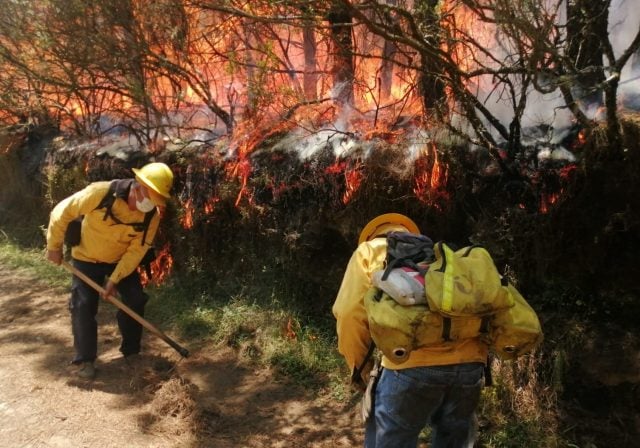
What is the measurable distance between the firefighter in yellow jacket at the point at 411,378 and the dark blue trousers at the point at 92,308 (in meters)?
2.92

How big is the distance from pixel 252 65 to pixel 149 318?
3308 mm

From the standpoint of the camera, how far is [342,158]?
16.8 ft

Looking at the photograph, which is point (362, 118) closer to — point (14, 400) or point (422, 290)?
point (422, 290)

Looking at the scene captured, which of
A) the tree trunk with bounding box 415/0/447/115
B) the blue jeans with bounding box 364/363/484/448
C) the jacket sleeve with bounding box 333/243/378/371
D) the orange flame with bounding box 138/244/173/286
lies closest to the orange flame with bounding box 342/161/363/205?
the tree trunk with bounding box 415/0/447/115

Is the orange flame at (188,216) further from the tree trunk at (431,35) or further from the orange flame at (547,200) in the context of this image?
the orange flame at (547,200)

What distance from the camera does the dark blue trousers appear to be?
463cm

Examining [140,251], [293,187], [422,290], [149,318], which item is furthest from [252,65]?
[422,290]

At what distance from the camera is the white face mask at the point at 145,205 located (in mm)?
4453

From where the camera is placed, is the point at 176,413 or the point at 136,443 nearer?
the point at 136,443

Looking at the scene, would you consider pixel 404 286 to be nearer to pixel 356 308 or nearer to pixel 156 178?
pixel 356 308

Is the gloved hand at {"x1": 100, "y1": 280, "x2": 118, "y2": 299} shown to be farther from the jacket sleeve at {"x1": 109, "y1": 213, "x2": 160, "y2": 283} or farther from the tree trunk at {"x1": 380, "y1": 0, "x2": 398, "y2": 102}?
the tree trunk at {"x1": 380, "y1": 0, "x2": 398, "y2": 102}

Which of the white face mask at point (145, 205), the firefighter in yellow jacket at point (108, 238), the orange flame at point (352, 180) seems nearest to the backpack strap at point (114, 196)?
the firefighter in yellow jacket at point (108, 238)

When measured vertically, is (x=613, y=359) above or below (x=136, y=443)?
above

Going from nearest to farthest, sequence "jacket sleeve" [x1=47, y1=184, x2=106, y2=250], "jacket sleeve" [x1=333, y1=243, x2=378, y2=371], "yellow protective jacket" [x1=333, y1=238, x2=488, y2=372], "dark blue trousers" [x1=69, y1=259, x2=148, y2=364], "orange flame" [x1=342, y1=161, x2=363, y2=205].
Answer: "yellow protective jacket" [x1=333, y1=238, x2=488, y2=372] → "jacket sleeve" [x1=333, y1=243, x2=378, y2=371] → "jacket sleeve" [x1=47, y1=184, x2=106, y2=250] → "dark blue trousers" [x1=69, y1=259, x2=148, y2=364] → "orange flame" [x1=342, y1=161, x2=363, y2=205]
